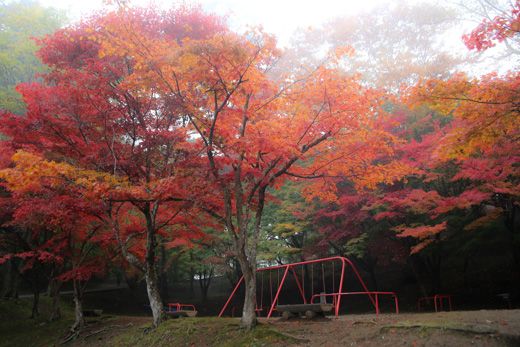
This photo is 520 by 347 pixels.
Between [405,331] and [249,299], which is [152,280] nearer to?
[249,299]

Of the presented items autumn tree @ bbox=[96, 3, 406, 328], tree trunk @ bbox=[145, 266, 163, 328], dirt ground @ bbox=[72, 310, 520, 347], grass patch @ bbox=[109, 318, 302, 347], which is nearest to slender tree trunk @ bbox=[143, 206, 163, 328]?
tree trunk @ bbox=[145, 266, 163, 328]

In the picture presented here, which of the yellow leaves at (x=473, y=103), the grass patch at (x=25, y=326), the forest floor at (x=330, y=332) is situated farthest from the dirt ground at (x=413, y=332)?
the grass patch at (x=25, y=326)

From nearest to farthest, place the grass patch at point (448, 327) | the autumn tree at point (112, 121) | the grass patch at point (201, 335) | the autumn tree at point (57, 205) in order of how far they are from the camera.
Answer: the grass patch at point (448, 327) → the grass patch at point (201, 335) → the autumn tree at point (57, 205) → the autumn tree at point (112, 121)

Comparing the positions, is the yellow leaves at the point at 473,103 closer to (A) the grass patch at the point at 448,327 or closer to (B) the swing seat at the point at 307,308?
(A) the grass patch at the point at 448,327

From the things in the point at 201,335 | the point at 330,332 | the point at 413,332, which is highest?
the point at 413,332

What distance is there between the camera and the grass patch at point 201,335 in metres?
7.23

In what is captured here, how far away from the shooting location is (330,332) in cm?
705

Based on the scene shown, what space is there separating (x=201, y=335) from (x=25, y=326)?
1021cm

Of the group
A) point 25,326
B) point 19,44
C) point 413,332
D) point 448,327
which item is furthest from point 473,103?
point 19,44

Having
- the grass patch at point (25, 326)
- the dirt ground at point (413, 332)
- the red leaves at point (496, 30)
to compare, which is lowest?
the grass patch at point (25, 326)

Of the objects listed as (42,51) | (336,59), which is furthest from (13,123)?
(336,59)

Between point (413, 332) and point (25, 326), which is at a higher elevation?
point (413, 332)

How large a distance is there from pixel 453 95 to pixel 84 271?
12.2 metres

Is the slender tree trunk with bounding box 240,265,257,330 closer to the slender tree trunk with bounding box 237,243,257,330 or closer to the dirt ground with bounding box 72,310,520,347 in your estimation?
the slender tree trunk with bounding box 237,243,257,330
